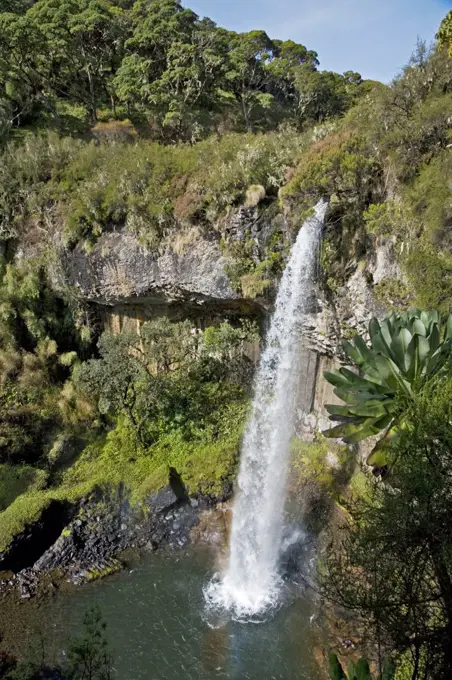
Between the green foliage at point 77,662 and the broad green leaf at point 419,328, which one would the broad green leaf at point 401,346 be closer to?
the broad green leaf at point 419,328

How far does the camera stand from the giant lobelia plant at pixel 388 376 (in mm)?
5465

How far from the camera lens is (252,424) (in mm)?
13219

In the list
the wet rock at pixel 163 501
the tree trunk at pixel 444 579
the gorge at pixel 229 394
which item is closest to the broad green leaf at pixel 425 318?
the gorge at pixel 229 394

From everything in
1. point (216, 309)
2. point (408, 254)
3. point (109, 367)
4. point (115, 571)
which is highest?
point (408, 254)

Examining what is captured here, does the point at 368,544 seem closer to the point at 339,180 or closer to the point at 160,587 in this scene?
the point at 160,587

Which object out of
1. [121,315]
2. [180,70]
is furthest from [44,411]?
[180,70]

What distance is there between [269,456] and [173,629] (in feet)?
16.6

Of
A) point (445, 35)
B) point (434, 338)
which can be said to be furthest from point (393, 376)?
point (445, 35)

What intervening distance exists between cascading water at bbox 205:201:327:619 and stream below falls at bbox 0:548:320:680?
49 cm

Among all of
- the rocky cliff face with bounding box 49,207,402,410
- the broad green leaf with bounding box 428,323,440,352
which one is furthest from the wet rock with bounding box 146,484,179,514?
the broad green leaf with bounding box 428,323,440,352

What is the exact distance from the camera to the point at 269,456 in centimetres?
1238

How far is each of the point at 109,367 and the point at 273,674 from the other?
8260mm

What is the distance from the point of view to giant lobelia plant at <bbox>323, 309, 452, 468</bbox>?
546 centimetres

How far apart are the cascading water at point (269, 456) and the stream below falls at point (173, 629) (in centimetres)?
49
